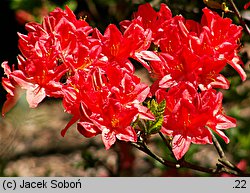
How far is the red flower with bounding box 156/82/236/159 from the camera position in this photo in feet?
4.99

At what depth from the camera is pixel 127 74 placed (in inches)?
60.6

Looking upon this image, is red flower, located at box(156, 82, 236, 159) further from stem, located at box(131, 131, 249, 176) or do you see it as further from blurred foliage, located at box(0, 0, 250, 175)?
blurred foliage, located at box(0, 0, 250, 175)

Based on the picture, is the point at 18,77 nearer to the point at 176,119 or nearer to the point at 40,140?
the point at 176,119

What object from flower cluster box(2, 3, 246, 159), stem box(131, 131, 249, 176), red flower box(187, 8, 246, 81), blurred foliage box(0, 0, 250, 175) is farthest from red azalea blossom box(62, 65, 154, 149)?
blurred foliage box(0, 0, 250, 175)

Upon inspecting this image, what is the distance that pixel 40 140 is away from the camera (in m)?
4.90

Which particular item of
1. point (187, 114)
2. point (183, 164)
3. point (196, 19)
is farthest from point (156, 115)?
point (196, 19)

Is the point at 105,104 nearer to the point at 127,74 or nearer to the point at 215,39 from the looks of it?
the point at 127,74

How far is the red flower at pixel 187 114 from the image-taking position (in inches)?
59.9

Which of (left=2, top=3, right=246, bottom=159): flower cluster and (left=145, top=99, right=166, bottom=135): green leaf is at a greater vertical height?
(left=2, top=3, right=246, bottom=159): flower cluster

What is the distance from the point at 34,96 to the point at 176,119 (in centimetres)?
39

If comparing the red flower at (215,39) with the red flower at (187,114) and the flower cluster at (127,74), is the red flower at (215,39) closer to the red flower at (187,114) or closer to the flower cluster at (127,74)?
→ the flower cluster at (127,74)

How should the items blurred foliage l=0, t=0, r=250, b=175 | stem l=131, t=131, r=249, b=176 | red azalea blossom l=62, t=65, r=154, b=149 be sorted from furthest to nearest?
blurred foliage l=0, t=0, r=250, b=175 → stem l=131, t=131, r=249, b=176 → red azalea blossom l=62, t=65, r=154, b=149
